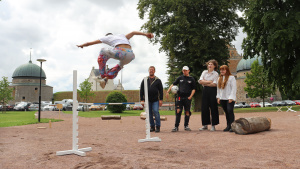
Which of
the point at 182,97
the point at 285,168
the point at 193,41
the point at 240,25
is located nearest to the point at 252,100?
the point at 240,25

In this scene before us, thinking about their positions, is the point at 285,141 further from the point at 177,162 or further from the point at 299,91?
the point at 299,91

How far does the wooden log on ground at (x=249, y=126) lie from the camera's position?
289 inches

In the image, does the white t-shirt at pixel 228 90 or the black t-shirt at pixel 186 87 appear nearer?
the white t-shirt at pixel 228 90

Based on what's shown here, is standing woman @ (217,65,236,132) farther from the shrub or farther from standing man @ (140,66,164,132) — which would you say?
the shrub

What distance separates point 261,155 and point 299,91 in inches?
910

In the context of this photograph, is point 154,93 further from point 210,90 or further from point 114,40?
point 114,40

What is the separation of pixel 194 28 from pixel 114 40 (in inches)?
846

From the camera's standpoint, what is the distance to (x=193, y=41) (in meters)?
24.8

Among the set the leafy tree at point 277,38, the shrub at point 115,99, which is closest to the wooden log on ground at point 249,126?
the leafy tree at point 277,38

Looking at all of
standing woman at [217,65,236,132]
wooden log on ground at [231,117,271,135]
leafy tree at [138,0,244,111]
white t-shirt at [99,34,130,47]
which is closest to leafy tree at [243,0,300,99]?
leafy tree at [138,0,244,111]

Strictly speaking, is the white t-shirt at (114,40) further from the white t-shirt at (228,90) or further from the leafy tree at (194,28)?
the leafy tree at (194,28)

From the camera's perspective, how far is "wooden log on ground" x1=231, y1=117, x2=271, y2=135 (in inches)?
289

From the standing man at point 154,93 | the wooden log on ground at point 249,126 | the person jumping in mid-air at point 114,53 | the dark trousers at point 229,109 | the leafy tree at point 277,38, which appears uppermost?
the leafy tree at point 277,38

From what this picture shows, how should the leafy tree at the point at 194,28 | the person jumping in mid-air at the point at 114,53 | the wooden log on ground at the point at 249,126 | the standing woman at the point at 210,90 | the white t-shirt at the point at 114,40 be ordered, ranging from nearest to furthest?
the person jumping in mid-air at the point at 114,53 → the white t-shirt at the point at 114,40 → the wooden log on ground at the point at 249,126 → the standing woman at the point at 210,90 → the leafy tree at the point at 194,28
